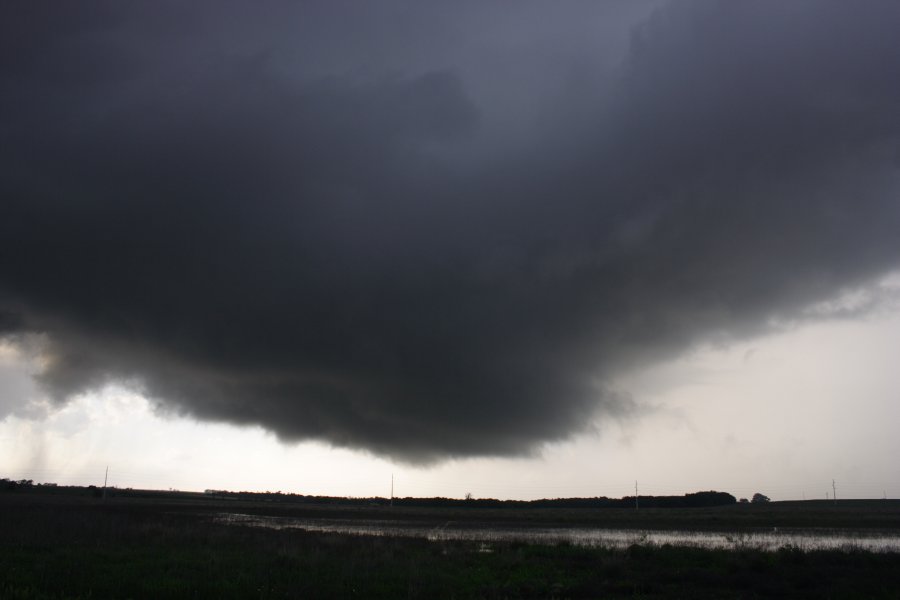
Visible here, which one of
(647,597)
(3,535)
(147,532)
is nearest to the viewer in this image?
(647,597)

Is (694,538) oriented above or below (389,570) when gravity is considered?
below

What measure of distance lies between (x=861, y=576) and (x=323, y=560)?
77.4 feet

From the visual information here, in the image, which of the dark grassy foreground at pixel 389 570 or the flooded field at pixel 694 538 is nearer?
the dark grassy foreground at pixel 389 570

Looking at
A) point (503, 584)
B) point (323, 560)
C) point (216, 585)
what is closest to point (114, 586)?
point (216, 585)

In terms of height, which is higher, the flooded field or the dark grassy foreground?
the dark grassy foreground

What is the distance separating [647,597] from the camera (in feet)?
77.7

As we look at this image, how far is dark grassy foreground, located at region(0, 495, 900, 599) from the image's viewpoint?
22719mm

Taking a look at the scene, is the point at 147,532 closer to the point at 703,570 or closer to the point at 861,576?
the point at 703,570

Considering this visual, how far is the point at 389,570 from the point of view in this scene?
2830 centimetres

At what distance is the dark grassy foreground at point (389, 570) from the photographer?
2272 centimetres

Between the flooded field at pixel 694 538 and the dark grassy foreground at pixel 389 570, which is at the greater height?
the dark grassy foreground at pixel 389 570

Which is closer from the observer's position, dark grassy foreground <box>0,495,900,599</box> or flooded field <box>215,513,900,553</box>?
dark grassy foreground <box>0,495,900,599</box>

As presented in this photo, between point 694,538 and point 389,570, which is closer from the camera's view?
point 389,570

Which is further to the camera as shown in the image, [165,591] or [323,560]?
[323,560]
